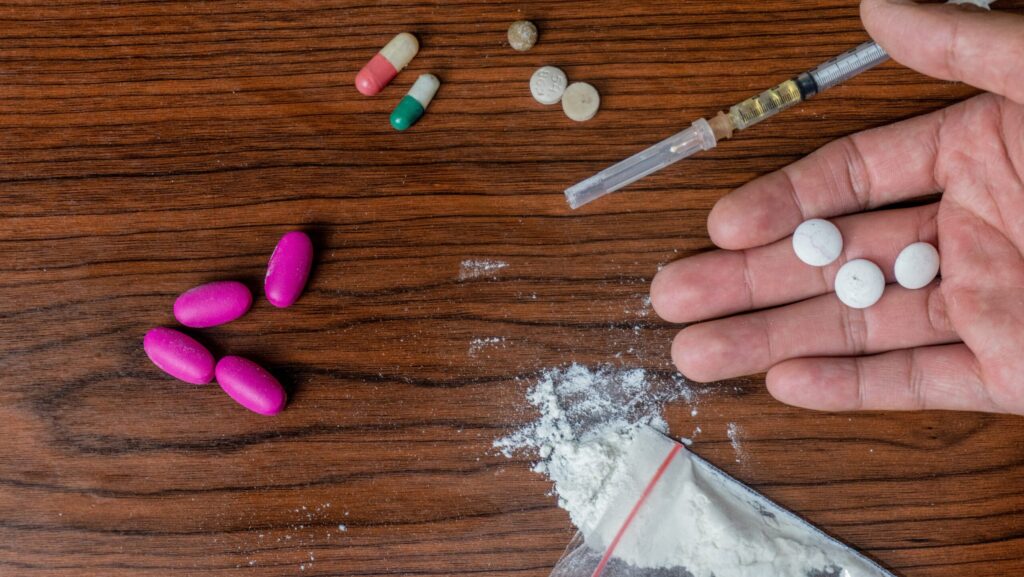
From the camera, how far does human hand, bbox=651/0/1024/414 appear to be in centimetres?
120

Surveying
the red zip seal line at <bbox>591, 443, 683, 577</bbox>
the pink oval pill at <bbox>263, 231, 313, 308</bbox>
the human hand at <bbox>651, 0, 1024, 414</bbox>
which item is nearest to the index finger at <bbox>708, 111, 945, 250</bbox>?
the human hand at <bbox>651, 0, 1024, 414</bbox>

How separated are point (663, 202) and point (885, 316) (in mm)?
387

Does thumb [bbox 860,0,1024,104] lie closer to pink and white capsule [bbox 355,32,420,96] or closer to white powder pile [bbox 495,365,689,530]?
white powder pile [bbox 495,365,689,530]

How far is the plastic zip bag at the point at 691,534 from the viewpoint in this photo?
124cm

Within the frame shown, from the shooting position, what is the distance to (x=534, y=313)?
130cm

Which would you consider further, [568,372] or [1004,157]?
[568,372]

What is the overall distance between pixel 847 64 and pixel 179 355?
3.80 feet

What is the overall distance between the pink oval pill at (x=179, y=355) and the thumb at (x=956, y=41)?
112 centimetres

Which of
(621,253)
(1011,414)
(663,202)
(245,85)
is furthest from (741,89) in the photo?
(245,85)

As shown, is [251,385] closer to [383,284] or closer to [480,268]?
[383,284]

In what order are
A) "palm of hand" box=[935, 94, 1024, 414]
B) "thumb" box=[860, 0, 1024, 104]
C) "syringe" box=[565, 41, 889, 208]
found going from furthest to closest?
1. "syringe" box=[565, 41, 889, 208]
2. "palm of hand" box=[935, 94, 1024, 414]
3. "thumb" box=[860, 0, 1024, 104]

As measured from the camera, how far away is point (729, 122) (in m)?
1.26

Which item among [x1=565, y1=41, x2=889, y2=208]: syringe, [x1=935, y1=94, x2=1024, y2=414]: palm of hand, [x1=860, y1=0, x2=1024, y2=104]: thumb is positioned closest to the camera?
[x1=860, y1=0, x2=1024, y2=104]: thumb

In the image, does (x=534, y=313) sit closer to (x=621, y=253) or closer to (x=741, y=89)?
(x=621, y=253)
